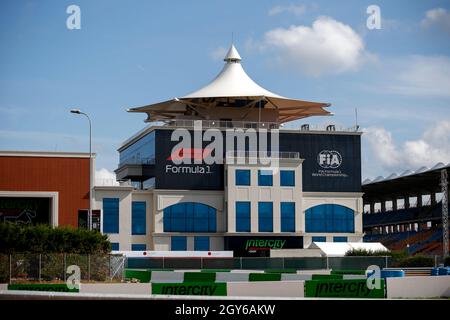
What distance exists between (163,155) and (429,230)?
35.0 m

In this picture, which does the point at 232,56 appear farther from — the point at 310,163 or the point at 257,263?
the point at 257,263

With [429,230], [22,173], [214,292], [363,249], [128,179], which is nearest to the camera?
[214,292]

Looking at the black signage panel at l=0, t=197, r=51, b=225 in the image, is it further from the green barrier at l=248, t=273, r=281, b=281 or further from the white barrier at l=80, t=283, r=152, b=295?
the white barrier at l=80, t=283, r=152, b=295

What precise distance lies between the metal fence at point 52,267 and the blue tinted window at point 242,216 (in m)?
34.1

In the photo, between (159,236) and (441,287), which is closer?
(441,287)

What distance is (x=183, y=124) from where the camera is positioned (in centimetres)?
8381

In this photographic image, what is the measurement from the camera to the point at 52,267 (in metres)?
45.0

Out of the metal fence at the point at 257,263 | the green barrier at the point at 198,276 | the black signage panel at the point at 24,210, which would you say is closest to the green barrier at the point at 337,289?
the green barrier at the point at 198,276

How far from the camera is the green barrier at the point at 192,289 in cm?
3572

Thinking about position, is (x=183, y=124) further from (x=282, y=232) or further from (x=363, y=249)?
(x=363, y=249)

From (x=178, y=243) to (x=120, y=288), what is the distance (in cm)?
4324

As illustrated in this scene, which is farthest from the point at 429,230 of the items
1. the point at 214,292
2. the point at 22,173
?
the point at 214,292

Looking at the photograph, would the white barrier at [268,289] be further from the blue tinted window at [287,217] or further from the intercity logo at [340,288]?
the blue tinted window at [287,217]
